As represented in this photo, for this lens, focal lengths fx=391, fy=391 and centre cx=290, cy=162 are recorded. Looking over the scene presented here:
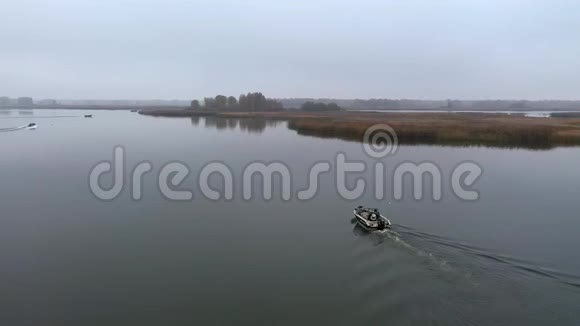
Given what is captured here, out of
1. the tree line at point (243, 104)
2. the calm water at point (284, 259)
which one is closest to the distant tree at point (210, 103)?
the tree line at point (243, 104)

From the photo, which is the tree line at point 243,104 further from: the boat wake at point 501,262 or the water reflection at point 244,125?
the boat wake at point 501,262

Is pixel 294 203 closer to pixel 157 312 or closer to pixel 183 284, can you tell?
pixel 183 284

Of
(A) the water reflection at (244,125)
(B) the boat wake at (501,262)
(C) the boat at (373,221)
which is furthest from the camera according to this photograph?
(A) the water reflection at (244,125)

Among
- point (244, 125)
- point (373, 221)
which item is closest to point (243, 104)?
point (244, 125)

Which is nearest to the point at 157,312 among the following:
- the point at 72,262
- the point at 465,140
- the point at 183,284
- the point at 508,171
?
the point at 183,284

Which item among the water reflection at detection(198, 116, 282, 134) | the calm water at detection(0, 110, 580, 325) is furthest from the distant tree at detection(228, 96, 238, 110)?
the calm water at detection(0, 110, 580, 325)
